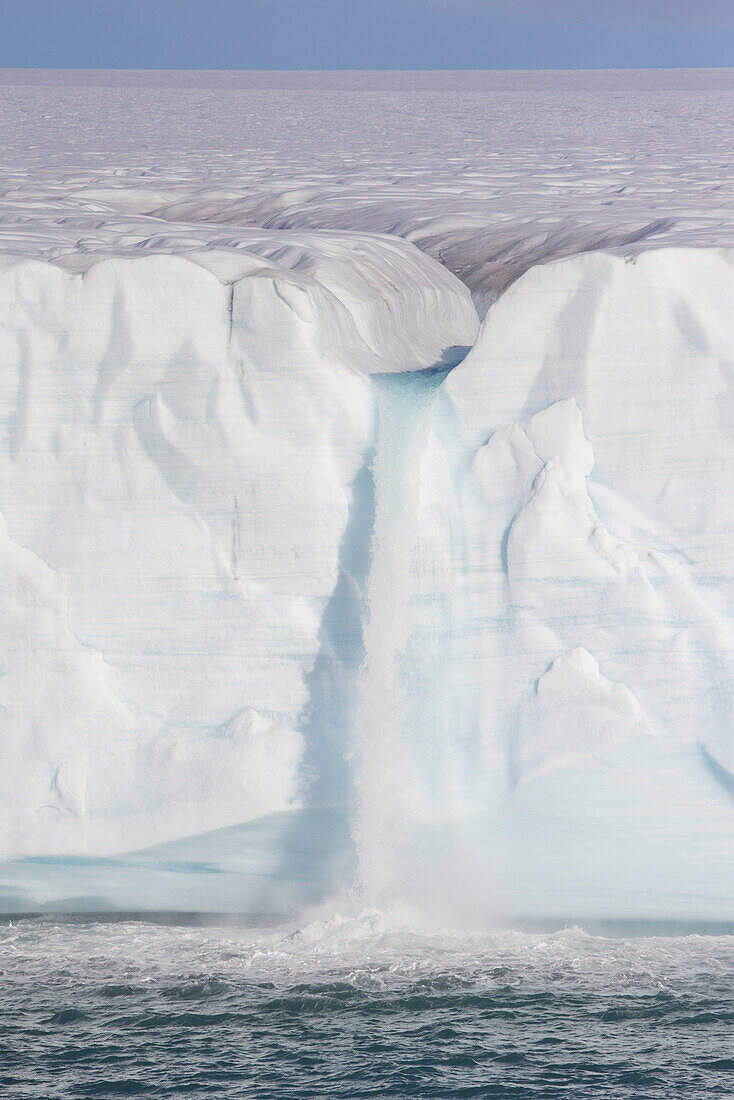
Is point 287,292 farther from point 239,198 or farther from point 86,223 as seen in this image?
point 239,198

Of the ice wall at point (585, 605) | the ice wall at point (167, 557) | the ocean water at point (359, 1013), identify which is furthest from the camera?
the ice wall at point (167, 557)

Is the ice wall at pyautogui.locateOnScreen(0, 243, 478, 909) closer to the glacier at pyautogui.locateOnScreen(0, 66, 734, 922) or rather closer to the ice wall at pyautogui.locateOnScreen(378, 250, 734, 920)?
the glacier at pyautogui.locateOnScreen(0, 66, 734, 922)

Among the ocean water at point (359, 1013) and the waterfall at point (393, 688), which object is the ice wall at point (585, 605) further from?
the ocean water at point (359, 1013)

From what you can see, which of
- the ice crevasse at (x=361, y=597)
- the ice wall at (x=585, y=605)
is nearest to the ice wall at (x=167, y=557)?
the ice crevasse at (x=361, y=597)

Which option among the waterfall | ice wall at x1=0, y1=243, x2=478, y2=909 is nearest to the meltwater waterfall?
the waterfall

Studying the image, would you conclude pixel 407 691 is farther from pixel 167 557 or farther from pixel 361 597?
pixel 167 557

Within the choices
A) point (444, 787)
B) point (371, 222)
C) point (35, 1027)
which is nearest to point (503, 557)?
point (444, 787)
